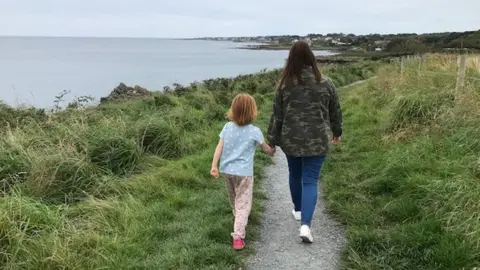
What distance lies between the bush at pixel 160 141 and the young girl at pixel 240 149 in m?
4.61

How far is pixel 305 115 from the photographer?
14.3 ft

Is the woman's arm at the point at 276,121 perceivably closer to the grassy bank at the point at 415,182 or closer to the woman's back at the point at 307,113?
the woman's back at the point at 307,113

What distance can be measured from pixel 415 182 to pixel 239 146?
2418 mm

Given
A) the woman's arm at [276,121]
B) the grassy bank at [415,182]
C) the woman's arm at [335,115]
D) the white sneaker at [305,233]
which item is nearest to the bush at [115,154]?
the grassy bank at [415,182]

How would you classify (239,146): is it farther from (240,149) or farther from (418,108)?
(418,108)

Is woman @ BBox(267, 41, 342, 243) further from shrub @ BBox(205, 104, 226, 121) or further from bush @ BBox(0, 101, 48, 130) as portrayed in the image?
bush @ BBox(0, 101, 48, 130)

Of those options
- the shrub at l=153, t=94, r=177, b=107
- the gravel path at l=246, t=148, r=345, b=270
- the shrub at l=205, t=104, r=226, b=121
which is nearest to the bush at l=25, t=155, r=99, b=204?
→ the gravel path at l=246, t=148, r=345, b=270

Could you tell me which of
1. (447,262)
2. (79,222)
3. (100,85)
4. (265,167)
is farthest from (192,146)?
(100,85)

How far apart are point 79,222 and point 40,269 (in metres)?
1.06

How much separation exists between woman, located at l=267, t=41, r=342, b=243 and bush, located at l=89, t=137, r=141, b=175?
429cm

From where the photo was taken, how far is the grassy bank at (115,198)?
14.5 feet

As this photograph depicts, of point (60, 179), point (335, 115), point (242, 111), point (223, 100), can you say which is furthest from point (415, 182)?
point (223, 100)

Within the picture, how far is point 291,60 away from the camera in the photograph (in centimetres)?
429

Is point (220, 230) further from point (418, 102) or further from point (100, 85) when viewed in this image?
point (100, 85)
